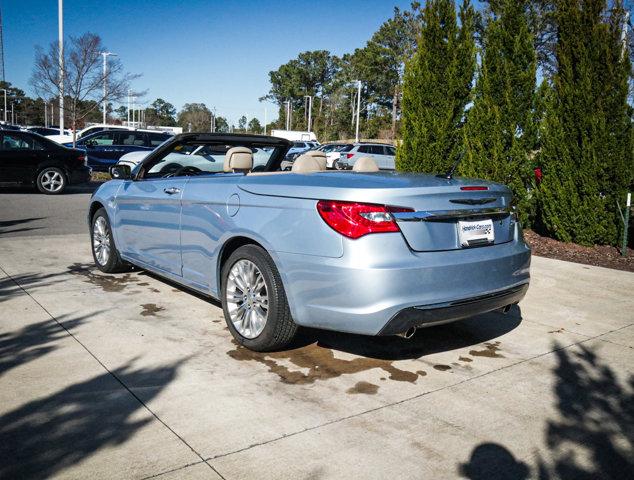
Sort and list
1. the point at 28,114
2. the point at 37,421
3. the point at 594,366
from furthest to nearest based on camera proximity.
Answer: the point at 28,114
the point at 594,366
the point at 37,421

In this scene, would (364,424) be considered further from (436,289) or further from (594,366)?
(594,366)

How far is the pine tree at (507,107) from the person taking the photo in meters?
9.62

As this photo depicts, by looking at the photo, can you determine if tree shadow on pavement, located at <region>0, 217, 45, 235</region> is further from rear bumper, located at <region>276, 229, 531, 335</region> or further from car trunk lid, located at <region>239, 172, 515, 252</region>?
rear bumper, located at <region>276, 229, 531, 335</region>

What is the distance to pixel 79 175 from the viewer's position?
1467cm

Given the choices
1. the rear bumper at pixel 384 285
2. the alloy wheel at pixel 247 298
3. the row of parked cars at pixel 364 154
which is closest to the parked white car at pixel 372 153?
the row of parked cars at pixel 364 154

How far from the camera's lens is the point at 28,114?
106562 millimetres

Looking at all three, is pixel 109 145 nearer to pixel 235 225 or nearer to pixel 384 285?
pixel 235 225

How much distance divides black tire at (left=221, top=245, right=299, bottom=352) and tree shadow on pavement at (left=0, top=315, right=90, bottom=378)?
1.35 meters

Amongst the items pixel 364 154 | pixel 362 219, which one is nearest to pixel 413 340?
pixel 362 219

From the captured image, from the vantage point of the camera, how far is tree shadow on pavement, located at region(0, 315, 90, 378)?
359 centimetres

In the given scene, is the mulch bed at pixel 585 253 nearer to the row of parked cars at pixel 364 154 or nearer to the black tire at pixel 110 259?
the black tire at pixel 110 259

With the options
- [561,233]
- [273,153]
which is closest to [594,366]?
[273,153]

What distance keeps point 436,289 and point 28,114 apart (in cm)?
11944

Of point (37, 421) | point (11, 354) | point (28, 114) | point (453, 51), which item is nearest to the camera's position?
point (37, 421)
